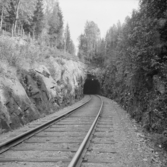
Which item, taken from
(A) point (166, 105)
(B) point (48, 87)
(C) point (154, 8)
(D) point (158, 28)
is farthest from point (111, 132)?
(B) point (48, 87)

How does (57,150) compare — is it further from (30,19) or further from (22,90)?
(30,19)

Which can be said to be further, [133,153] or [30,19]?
[30,19]

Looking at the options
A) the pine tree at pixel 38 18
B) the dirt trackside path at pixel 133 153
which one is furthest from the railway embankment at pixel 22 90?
the pine tree at pixel 38 18

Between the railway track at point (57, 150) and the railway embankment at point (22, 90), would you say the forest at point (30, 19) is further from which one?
the railway track at point (57, 150)

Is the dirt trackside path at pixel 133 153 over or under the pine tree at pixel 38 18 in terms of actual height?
under

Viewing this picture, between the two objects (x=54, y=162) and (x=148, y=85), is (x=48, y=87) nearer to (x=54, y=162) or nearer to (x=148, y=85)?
(x=148, y=85)

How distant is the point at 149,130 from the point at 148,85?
103 inches

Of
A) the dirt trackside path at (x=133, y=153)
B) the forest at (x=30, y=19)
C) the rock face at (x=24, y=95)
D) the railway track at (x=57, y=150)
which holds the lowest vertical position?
the dirt trackside path at (x=133, y=153)

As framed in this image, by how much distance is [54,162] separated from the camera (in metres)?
4.26

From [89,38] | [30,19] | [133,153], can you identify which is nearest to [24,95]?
[133,153]

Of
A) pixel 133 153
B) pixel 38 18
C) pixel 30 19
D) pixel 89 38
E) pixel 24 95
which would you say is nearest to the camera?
pixel 133 153

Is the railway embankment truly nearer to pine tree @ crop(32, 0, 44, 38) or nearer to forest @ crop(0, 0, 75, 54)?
forest @ crop(0, 0, 75, 54)

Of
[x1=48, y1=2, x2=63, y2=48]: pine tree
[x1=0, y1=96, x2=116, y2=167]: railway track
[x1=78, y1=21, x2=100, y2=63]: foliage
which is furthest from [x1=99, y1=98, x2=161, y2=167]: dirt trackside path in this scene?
[x1=78, y1=21, x2=100, y2=63]: foliage

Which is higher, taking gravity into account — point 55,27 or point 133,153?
point 55,27
